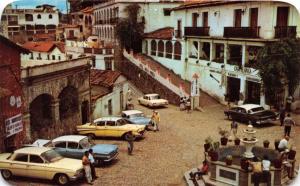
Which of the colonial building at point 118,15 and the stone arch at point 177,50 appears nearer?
the colonial building at point 118,15

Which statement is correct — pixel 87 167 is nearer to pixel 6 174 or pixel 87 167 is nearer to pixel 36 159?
pixel 36 159

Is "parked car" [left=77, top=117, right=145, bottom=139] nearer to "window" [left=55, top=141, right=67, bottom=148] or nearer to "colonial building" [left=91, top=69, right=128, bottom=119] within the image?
"colonial building" [left=91, top=69, right=128, bottom=119]

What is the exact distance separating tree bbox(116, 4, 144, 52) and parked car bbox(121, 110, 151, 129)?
88 centimetres

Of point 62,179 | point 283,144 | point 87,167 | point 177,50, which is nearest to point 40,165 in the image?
point 62,179

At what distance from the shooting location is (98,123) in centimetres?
716

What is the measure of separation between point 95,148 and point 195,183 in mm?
Answer: 1435

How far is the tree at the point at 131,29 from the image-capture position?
23.5 ft

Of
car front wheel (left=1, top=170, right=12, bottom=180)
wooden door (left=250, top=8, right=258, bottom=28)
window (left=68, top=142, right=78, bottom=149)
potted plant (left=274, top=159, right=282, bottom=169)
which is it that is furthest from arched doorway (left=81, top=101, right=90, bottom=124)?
potted plant (left=274, top=159, right=282, bottom=169)

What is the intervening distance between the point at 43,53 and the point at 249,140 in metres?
3.04

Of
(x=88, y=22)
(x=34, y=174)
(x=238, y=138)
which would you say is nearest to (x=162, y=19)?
(x=88, y=22)

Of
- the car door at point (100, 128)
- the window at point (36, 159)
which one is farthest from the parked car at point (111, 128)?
the window at point (36, 159)

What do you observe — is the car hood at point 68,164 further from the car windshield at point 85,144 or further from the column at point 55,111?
the column at point 55,111

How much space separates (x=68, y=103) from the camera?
719 centimetres

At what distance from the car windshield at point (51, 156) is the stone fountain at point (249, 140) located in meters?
2.51
